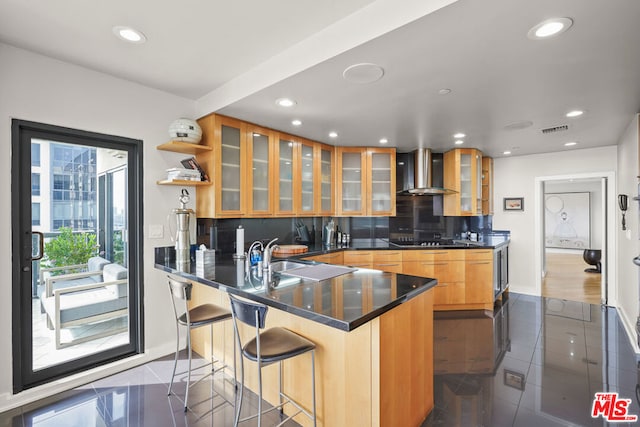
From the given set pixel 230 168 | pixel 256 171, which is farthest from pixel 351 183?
pixel 230 168

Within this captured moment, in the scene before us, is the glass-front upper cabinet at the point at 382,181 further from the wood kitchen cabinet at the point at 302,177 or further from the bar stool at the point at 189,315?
the bar stool at the point at 189,315

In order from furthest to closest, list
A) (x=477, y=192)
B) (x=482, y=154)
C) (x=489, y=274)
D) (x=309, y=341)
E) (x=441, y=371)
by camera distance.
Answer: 1. (x=482, y=154)
2. (x=477, y=192)
3. (x=489, y=274)
4. (x=441, y=371)
5. (x=309, y=341)

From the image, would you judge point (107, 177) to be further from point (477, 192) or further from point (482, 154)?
point (482, 154)

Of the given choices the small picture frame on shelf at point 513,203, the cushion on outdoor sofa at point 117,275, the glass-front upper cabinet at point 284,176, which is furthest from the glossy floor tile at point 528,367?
the cushion on outdoor sofa at point 117,275

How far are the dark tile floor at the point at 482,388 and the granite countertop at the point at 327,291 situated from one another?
873mm

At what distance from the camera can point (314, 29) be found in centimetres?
188

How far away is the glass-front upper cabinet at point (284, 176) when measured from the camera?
3.47m

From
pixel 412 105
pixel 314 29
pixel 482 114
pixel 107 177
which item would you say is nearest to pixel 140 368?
pixel 107 177

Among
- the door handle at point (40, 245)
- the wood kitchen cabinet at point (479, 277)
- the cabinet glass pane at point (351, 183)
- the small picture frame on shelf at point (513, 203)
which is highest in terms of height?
the cabinet glass pane at point (351, 183)

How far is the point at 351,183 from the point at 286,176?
114 centimetres

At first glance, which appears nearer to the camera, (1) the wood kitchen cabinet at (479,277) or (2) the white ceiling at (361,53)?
(2) the white ceiling at (361,53)

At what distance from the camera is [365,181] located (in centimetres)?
438

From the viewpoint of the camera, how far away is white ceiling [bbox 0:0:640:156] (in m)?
1.57

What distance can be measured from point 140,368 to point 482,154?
17.2ft
